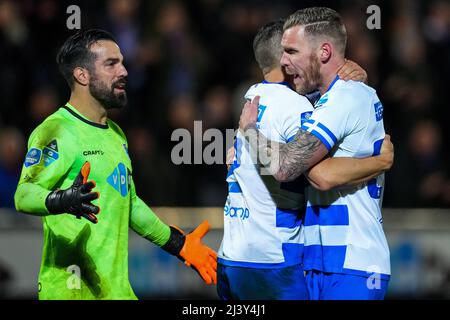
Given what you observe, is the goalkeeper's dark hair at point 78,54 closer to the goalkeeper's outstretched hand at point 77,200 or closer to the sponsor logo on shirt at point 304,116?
the goalkeeper's outstretched hand at point 77,200

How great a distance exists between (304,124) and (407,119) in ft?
20.3

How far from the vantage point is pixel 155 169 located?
34.2 ft

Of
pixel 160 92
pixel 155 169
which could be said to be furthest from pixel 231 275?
pixel 160 92

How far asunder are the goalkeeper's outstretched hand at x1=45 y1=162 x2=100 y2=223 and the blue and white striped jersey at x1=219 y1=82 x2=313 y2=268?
0.92m

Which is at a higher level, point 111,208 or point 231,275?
point 111,208

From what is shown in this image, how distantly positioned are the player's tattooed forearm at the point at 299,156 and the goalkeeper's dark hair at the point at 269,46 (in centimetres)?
68

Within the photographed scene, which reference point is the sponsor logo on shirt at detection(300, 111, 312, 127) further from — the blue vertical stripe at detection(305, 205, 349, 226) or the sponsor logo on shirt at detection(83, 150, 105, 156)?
the sponsor logo on shirt at detection(83, 150, 105, 156)

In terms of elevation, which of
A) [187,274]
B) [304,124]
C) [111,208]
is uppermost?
[304,124]

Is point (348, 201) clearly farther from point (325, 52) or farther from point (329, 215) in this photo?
point (325, 52)

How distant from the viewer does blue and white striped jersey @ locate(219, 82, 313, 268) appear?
556cm

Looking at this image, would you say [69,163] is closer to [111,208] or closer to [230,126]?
[111,208]

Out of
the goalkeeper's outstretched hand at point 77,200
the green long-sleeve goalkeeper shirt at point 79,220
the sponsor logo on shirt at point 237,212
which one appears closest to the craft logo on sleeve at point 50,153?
the green long-sleeve goalkeeper shirt at point 79,220

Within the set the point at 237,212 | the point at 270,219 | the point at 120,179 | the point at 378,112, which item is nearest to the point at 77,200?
the point at 120,179

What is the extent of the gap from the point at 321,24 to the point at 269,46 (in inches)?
17.6
